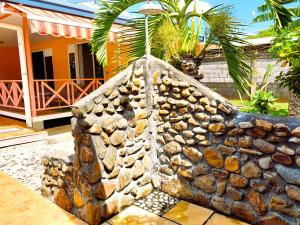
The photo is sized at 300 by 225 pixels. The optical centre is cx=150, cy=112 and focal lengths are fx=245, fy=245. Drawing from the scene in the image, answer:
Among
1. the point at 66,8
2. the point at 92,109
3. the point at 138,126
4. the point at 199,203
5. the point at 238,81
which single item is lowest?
the point at 199,203

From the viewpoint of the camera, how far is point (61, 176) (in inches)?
186

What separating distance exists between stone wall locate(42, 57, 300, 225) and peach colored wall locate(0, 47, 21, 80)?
15.9 metres

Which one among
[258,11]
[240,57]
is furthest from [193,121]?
[258,11]

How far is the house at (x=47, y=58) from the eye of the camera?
26.5 ft

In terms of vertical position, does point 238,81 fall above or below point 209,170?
above

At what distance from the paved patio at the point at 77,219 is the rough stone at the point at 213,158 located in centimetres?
86

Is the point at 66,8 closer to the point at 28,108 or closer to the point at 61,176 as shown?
the point at 28,108

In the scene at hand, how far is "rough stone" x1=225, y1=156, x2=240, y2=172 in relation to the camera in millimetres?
3971

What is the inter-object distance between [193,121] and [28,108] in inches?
280

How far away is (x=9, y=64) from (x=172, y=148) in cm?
1682

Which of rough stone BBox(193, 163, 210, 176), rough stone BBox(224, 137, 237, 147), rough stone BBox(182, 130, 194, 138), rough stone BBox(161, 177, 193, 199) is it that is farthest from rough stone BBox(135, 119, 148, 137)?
rough stone BBox(224, 137, 237, 147)

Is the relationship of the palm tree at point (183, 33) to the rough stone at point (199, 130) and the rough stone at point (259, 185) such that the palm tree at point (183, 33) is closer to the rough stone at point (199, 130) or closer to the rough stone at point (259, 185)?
the rough stone at point (199, 130)

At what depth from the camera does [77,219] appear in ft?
14.1

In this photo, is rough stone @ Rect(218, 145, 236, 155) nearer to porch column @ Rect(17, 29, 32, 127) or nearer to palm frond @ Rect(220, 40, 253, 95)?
palm frond @ Rect(220, 40, 253, 95)
